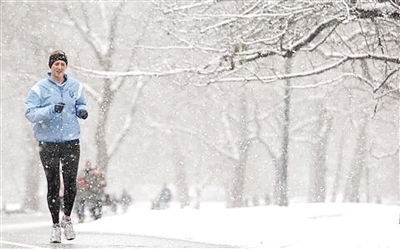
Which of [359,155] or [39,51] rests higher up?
[39,51]

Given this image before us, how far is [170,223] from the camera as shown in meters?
13.1

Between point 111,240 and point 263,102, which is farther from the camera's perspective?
point 263,102

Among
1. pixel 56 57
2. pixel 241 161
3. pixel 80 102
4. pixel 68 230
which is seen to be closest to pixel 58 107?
pixel 80 102

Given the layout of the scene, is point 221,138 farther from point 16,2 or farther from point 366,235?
point 366,235

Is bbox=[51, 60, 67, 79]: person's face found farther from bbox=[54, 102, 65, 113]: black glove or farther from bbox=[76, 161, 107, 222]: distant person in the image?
bbox=[76, 161, 107, 222]: distant person

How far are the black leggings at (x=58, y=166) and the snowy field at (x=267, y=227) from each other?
8.85 ft

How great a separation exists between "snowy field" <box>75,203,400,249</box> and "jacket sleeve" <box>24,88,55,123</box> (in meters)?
3.18

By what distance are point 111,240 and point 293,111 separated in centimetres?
3041

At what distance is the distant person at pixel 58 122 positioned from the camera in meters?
7.70

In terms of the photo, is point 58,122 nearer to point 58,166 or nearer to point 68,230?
point 58,166

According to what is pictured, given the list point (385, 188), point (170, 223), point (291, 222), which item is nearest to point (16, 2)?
point (170, 223)

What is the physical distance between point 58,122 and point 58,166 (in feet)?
1.42

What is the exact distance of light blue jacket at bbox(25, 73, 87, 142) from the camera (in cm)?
770

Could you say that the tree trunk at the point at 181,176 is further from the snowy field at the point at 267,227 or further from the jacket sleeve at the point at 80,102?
the jacket sleeve at the point at 80,102
